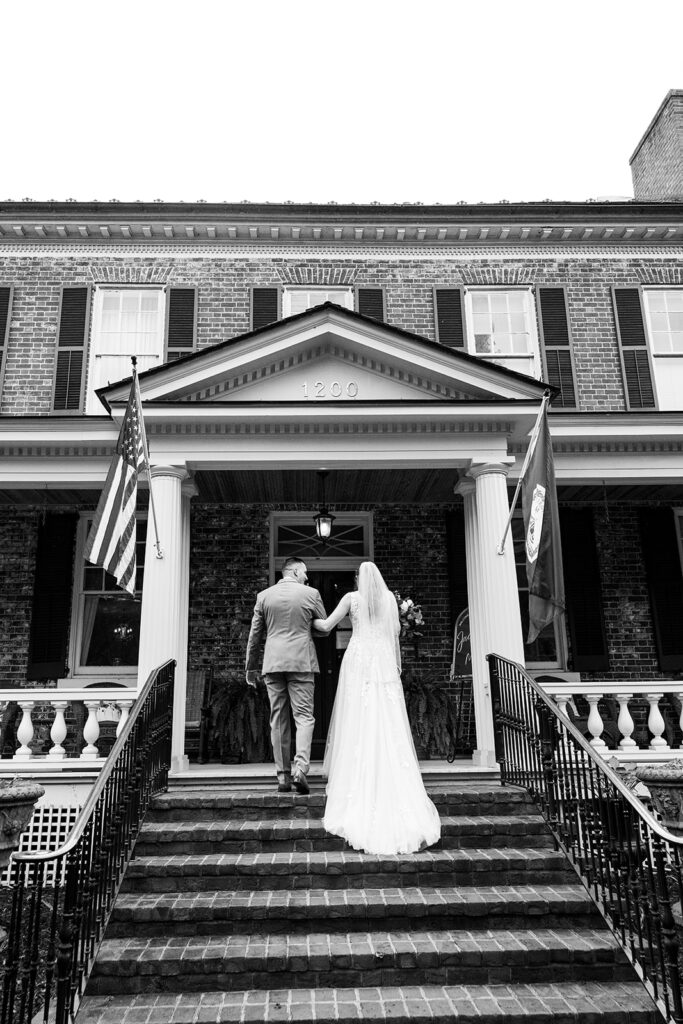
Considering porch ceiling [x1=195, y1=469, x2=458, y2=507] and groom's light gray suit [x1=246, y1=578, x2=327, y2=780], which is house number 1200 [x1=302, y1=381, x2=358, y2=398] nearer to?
porch ceiling [x1=195, y1=469, x2=458, y2=507]

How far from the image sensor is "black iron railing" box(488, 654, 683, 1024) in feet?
13.6

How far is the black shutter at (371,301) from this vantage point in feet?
36.0

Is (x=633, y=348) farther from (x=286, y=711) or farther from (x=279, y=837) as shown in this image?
(x=279, y=837)

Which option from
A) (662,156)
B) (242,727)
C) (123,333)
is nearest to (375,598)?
(242,727)

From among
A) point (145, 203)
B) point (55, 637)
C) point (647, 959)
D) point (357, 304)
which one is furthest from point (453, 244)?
point (647, 959)

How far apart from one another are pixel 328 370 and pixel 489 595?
9.82 ft

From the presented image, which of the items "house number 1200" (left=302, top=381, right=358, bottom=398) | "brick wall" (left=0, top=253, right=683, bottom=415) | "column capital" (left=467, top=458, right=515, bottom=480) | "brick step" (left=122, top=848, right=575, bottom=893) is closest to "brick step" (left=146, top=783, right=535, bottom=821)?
"brick step" (left=122, top=848, right=575, bottom=893)

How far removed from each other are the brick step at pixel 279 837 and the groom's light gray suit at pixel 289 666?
667 mm

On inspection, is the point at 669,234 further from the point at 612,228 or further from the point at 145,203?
the point at 145,203

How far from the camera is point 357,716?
19.6 ft

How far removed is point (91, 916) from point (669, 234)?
37.0ft

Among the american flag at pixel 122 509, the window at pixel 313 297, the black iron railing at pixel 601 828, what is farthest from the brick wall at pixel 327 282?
the black iron railing at pixel 601 828

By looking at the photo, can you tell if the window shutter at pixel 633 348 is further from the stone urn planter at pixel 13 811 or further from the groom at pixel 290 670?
the stone urn planter at pixel 13 811

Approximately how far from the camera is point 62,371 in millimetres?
10586
